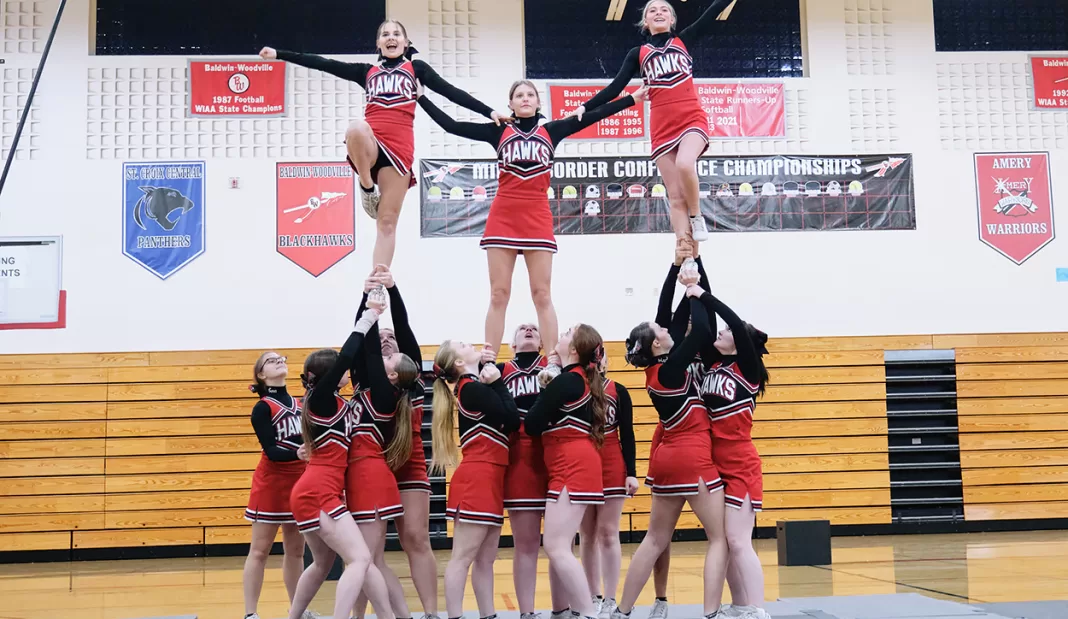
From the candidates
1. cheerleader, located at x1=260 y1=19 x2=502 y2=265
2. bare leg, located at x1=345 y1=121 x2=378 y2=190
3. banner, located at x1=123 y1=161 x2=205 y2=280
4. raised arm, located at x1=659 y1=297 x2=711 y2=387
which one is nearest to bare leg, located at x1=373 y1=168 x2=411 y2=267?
cheerleader, located at x1=260 y1=19 x2=502 y2=265

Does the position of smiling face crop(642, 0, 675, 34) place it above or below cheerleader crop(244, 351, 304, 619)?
above

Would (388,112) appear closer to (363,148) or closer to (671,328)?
(363,148)

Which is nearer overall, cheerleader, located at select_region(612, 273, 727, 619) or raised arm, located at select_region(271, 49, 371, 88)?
cheerleader, located at select_region(612, 273, 727, 619)

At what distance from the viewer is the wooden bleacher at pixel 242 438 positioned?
1111 centimetres

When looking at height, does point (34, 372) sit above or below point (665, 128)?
below

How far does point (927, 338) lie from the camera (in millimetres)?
11711

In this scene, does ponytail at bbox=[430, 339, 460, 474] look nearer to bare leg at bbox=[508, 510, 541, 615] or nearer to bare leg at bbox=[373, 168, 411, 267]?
bare leg at bbox=[508, 510, 541, 615]

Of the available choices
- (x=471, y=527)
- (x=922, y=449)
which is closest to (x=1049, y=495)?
(x=922, y=449)

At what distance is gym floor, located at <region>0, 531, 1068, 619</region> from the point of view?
22.9 feet

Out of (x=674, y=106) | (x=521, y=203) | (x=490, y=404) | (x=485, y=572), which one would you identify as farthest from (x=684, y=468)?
(x=674, y=106)

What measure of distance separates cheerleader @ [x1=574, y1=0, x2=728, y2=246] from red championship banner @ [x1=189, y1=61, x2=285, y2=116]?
6.89 metres

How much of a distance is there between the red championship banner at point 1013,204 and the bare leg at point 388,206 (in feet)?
28.9

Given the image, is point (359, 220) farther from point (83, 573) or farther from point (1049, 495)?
point (1049, 495)

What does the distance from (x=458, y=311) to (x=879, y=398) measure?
→ 17.4ft
